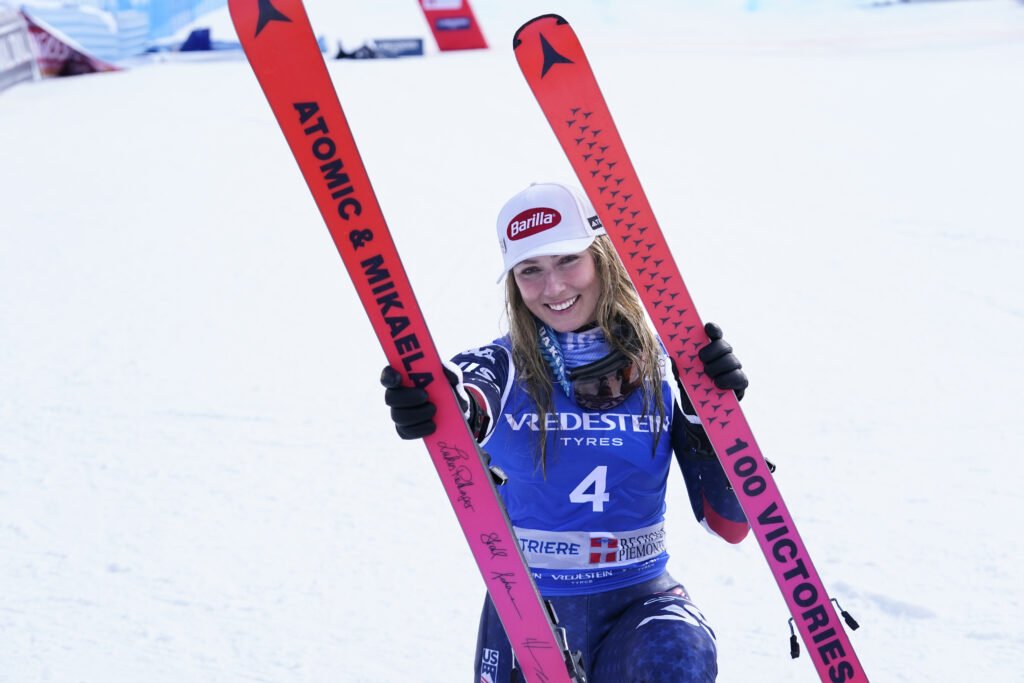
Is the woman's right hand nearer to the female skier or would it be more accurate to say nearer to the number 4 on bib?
the female skier

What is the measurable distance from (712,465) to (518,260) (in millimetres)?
678

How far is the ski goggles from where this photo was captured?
7.13 ft

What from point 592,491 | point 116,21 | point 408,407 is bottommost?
point 592,491

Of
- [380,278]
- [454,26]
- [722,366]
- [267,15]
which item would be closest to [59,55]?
[454,26]

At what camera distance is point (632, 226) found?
85.3 inches

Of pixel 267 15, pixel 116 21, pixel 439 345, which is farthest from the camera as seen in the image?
pixel 116 21

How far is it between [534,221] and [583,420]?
47 cm

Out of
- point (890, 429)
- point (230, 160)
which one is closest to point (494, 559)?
point (890, 429)

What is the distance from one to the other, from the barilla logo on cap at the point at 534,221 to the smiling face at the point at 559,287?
61 millimetres

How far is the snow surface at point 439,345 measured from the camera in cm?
344

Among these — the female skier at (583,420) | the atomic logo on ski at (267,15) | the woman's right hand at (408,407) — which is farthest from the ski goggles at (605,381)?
the atomic logo on ski at (267,15)

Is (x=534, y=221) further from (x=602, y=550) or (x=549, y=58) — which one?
(x=602, y=550)
